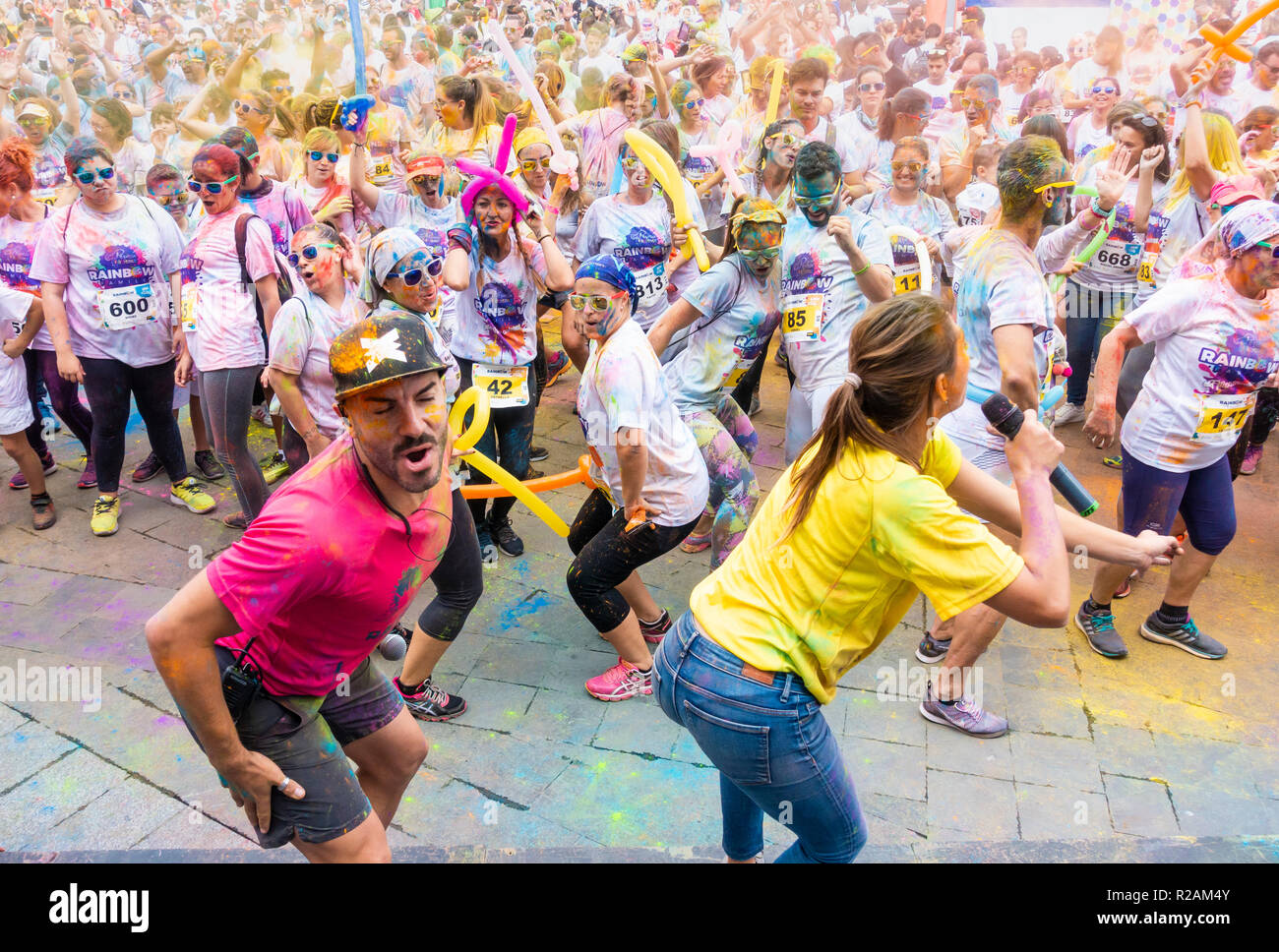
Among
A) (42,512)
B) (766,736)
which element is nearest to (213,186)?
(42,512)

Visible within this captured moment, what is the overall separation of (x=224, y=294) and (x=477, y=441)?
2.08m

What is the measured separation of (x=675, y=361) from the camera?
4660 mm

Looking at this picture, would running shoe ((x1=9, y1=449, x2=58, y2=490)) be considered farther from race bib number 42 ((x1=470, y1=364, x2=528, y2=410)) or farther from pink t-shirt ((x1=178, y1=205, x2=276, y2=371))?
race bib number 42 ((x1=470, y1=364, x2=528, y2=410))

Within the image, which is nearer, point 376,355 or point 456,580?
point 376,355

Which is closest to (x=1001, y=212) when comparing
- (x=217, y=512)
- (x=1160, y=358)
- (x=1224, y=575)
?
Result: (x=1160, y=358)

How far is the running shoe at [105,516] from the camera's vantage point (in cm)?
562

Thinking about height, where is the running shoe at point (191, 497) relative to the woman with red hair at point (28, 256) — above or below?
below

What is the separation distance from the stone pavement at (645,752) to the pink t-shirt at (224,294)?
50.0 inches

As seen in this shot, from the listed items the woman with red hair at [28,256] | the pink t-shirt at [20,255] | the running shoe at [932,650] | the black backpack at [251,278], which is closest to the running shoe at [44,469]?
the woman with red hair at [28,256]

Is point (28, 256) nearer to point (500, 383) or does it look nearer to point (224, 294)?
point (224, 294)

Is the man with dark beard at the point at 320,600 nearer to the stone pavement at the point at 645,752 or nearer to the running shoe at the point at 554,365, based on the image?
the stone pavement at the point at 645,752

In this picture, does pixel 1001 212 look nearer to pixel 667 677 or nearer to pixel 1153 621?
pixel 1153 621

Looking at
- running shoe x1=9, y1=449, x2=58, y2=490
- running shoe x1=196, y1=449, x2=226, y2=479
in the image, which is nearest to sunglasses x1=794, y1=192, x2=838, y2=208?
running shoe x1=196, y1=449, x2=226, y2=479

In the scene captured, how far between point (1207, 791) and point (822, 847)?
1961 mm
